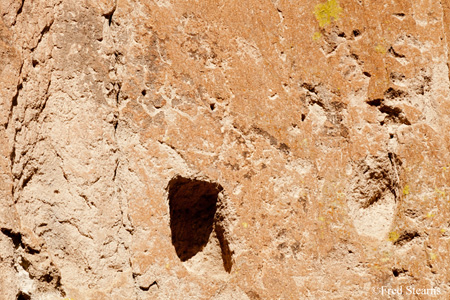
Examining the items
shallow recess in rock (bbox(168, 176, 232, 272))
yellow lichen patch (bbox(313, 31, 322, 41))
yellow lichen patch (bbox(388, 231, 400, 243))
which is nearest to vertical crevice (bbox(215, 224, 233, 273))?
shallow recess in rock (bbox(168, 176, 232, 272))

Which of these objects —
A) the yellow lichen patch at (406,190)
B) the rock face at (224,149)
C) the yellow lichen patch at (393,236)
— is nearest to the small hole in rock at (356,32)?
the rock face at (224,149)

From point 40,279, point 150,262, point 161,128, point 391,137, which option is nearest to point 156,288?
point 150,262

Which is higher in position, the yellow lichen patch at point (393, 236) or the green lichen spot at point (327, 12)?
the green lichen spot at point (327, 12)

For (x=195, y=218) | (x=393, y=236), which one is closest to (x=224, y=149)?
(x=195, y=218)

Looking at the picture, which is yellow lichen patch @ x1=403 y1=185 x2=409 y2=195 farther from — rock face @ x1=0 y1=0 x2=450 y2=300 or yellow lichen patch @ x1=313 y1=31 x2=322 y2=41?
yellow lichen patch @ x1=313 y1=31 x2=322 y2=41

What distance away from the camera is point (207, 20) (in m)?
1.44

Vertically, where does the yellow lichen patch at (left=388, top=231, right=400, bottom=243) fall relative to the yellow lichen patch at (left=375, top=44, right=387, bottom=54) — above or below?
below

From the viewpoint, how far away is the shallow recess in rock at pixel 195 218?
142cm

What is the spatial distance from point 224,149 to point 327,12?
46cm

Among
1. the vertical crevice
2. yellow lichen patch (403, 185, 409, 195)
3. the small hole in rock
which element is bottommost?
the vertical crevice

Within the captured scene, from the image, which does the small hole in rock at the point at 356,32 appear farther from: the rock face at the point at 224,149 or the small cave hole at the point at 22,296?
the small cave hole at the point at 22,296

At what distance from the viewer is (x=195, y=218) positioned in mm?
1471

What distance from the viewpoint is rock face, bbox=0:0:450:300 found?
1371 mm

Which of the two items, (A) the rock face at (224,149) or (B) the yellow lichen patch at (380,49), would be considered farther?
(B) the yellow lichen patch at (380,49)
